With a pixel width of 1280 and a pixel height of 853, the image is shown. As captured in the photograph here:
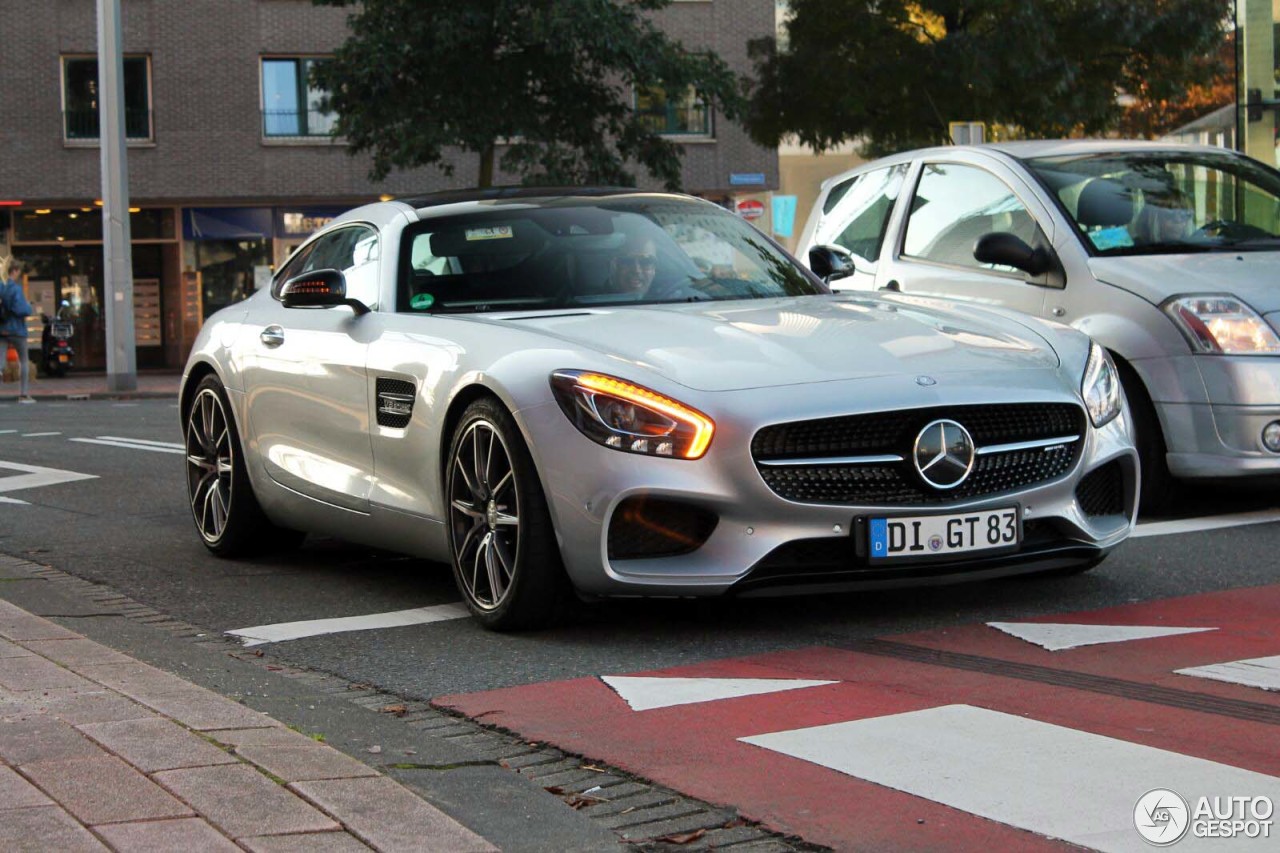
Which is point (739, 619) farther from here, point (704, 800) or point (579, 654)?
point (704, 800)

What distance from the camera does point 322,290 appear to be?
23.4 feet

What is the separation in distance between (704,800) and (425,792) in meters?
0.61

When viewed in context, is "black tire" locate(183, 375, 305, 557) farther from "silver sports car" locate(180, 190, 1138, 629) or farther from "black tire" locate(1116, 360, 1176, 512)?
"black tire" locate(1116, 360, 1176, 512)

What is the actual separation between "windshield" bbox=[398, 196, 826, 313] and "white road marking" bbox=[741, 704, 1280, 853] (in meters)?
2.74

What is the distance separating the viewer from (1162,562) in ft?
23.8

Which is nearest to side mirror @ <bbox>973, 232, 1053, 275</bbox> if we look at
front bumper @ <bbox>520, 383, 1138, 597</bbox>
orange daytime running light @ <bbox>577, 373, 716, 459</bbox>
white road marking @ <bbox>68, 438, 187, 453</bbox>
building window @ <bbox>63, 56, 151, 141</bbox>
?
front bumper @ <bbox>520, 383, 1138, 597</bbox>

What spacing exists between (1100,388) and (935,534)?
999mm

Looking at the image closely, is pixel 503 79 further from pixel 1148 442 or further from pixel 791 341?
pixel 791 341

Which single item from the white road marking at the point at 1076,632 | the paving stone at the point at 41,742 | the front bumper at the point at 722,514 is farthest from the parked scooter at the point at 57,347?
the paving stone at the point at 41,742

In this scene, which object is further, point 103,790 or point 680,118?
point 680,118

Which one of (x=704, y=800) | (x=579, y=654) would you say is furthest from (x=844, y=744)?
(x=579, y=654)

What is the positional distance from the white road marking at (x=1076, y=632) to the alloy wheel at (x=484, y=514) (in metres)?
1.50

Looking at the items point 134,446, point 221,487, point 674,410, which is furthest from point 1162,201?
point 134,446

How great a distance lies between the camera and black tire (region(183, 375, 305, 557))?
27.1 feet
